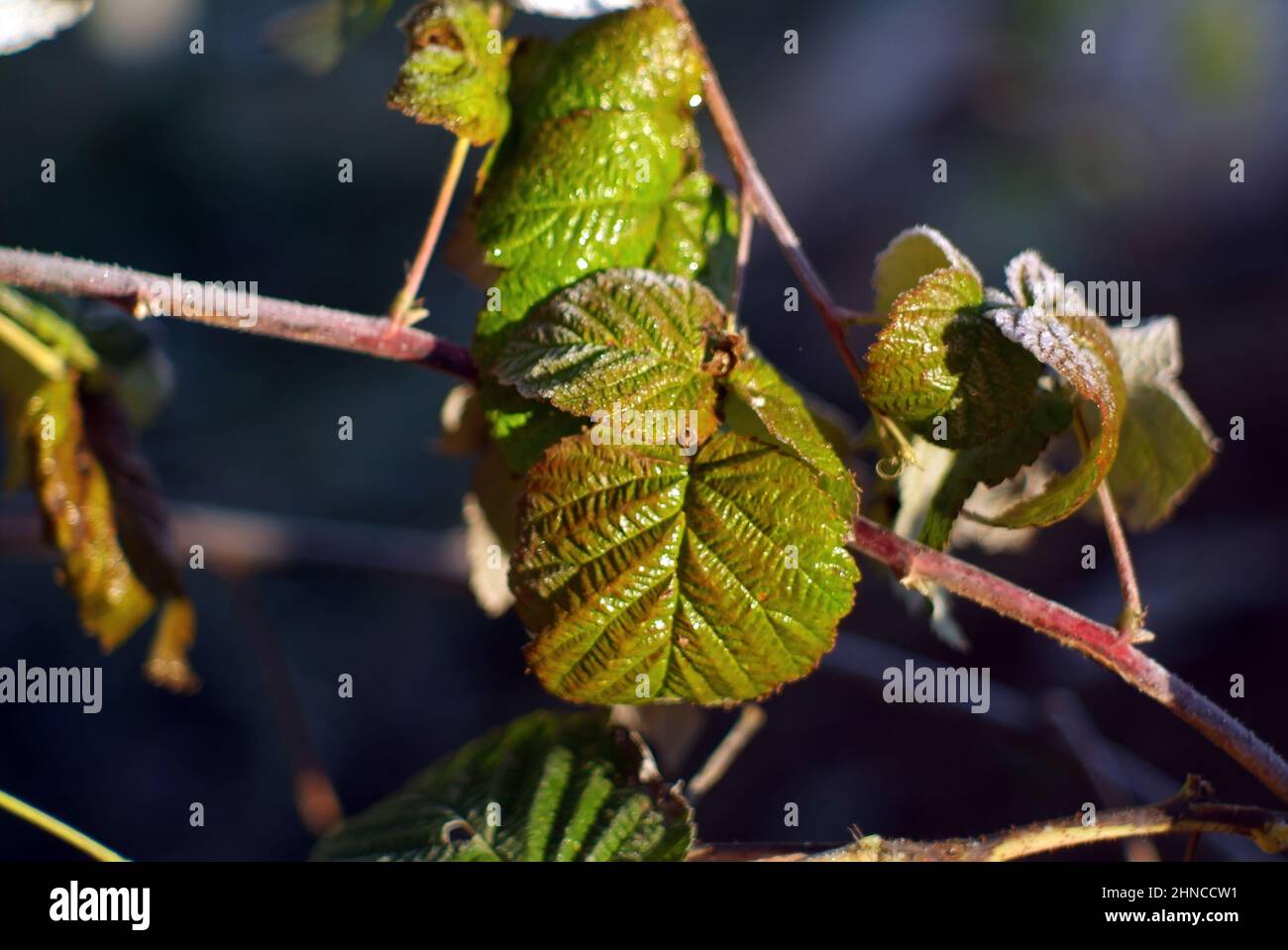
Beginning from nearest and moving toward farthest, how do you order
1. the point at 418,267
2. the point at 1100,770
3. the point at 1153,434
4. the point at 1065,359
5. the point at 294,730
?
the point at 1065,359, the point at 418,267, the point at 1153,434, the point at 1100,770, the point at 294,730

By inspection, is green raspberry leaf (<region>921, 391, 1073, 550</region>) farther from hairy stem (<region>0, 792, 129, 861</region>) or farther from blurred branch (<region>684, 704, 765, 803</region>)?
hairy stem (<region>0, 792, 129, 861</region>)

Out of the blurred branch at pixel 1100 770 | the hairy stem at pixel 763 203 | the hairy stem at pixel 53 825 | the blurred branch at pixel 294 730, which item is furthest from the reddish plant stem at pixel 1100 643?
the blurred branch at pixel 294 730

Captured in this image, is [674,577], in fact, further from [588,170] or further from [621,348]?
[588,170]

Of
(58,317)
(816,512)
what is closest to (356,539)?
(58,317)

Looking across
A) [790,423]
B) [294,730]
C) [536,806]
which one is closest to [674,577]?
[790,423]


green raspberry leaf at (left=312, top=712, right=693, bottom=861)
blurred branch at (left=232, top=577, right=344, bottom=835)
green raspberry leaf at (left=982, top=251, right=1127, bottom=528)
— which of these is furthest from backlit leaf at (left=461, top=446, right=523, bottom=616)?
blurred branch at (left=232, top=577, right=344, bottom=835)

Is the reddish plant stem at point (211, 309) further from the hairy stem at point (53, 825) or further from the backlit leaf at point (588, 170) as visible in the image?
the hairy stem at point (53, 825)
